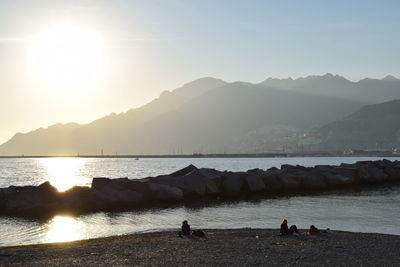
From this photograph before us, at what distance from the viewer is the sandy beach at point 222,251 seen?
1638 cm

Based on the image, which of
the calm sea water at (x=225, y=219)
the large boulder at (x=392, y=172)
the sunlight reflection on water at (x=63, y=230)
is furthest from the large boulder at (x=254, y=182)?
the large boulder at (x=392, y=172)

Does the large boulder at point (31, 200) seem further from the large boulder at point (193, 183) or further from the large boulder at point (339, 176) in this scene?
the large boulder at point (339, 176)

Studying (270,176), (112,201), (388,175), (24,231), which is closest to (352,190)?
(270,176)

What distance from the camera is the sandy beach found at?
1638 cm

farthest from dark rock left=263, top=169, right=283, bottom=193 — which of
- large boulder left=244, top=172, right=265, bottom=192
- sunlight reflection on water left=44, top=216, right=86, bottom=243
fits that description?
sunlight reflection on water left=44, top=216, right=86, bottom=243

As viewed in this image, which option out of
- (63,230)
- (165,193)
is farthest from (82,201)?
(63,230)

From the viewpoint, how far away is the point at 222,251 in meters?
18.2

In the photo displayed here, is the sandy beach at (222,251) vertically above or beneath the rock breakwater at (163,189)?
beneath

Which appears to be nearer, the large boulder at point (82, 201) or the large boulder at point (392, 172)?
the large boulder at point (82, 201)

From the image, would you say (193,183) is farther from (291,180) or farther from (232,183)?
(291,180)

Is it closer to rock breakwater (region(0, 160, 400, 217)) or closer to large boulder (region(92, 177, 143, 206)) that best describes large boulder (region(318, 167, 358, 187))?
rock breakwater (region(0, 160, 400, 217))

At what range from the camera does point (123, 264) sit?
16062 mm

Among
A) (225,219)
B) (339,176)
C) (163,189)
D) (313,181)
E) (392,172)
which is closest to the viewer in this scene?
(225,219)

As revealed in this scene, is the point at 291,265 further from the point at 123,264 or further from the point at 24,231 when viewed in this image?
the point at 24,231
